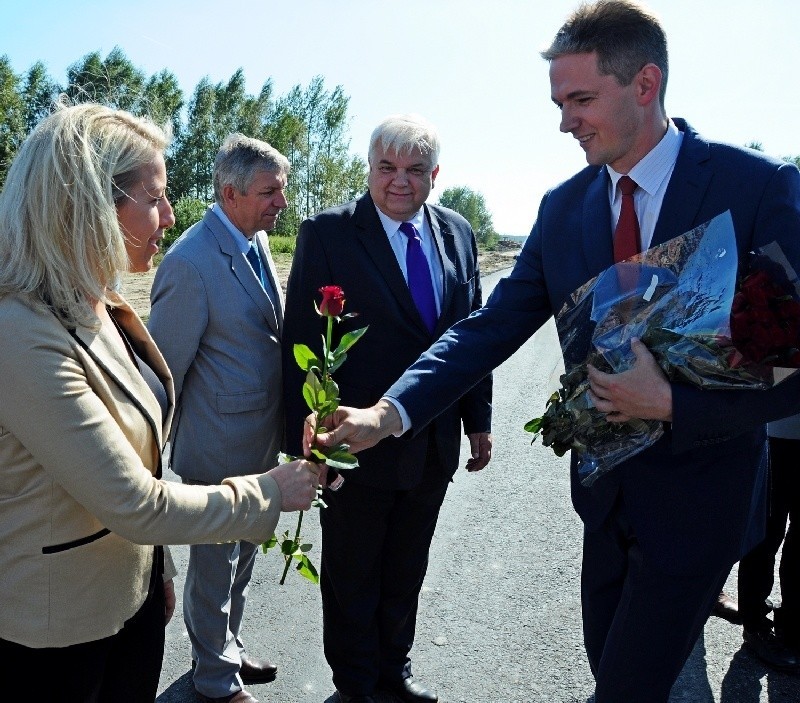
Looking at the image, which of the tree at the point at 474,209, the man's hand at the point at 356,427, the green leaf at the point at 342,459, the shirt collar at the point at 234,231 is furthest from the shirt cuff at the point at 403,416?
the tree at the point at 474,209

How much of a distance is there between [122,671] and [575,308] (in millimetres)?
1587

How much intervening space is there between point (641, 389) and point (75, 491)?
139cm

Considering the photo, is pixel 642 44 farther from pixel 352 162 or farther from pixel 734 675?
pixel 352 162

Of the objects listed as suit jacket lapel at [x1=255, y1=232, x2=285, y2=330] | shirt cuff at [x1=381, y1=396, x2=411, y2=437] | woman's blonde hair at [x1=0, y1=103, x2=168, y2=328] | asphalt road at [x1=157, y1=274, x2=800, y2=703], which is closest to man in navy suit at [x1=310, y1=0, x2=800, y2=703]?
asphalt road at [x1=157, y1=274, x2=800, y2=703]

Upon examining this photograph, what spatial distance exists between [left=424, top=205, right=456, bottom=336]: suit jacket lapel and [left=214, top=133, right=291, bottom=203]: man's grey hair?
742mm

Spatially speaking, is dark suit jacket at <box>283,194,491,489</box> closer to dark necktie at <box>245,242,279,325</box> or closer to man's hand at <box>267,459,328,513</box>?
dark necktie at <box>245,242,279,325</box>

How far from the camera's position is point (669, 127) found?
2.39 m

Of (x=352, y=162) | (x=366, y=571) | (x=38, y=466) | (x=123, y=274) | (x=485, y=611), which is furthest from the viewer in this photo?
(x=352, y=162)

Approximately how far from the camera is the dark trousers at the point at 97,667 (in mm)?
1854

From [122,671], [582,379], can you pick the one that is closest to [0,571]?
[122,671]

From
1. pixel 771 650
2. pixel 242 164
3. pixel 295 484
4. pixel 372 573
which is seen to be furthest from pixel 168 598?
pixel 771 650

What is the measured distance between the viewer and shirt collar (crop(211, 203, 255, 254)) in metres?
3.34

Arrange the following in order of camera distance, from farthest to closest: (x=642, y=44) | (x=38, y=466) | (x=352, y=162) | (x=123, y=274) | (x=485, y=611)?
(x=352, y=162)
(x=485, y=611)
(x=642, y=44)
(x=123, y=274)
(x=38, y=466)

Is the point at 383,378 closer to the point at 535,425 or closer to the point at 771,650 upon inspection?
the point at 535,425
